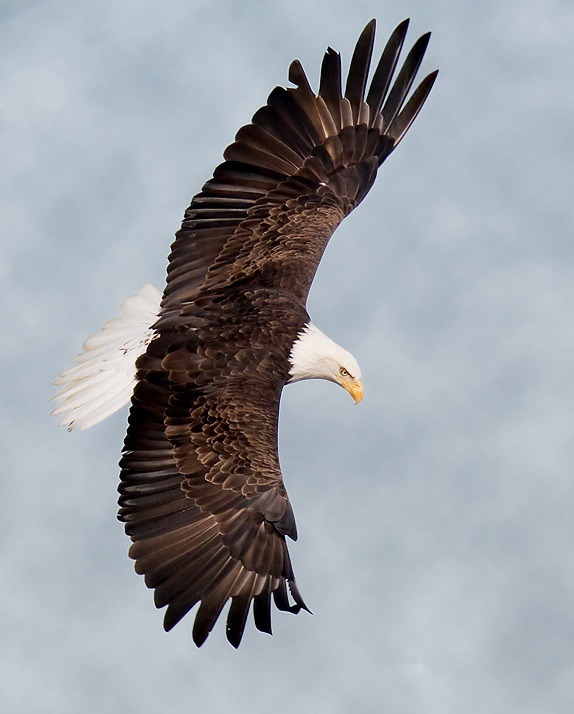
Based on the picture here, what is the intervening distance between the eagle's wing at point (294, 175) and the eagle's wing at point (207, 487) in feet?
2.04

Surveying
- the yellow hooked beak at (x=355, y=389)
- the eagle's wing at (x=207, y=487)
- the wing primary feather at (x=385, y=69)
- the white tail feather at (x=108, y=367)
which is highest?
the wing primary feather at (x=385, y=69)

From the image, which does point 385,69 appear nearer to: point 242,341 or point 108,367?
point 242,341

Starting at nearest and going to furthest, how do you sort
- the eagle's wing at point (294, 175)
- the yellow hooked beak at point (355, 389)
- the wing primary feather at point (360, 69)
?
1. the eagle's wing at point (294, 175)
2. the yellow hooked beak at point (355, 389)
3. the wing primary feather at point (360, 69)

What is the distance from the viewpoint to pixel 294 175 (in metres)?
10.3

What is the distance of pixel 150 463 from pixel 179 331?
91 cm

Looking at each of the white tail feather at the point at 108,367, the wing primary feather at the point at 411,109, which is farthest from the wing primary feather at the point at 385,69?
the white tail feather at the point at 108,367

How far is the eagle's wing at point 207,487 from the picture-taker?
8820mm

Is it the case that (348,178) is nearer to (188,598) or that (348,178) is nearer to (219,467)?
(219,467)

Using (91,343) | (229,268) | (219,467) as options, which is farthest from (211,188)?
(219,467)

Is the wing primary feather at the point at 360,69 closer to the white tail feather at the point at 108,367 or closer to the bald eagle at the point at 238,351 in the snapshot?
the bald eagle at the point at 238,351

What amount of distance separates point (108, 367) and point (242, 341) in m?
0.97

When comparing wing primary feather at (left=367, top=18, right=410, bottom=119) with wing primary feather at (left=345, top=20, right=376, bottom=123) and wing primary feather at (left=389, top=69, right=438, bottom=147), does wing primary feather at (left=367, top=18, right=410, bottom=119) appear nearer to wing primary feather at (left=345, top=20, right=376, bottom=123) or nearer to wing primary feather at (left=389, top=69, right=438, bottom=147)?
wing primary feather at (left=345, top=20, right=376, bottom=123)

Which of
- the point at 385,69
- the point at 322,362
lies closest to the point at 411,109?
the point at 385,69

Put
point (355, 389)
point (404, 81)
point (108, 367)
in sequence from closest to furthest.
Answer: point (108, 367)
point (355, 389)
point (404, 81)
